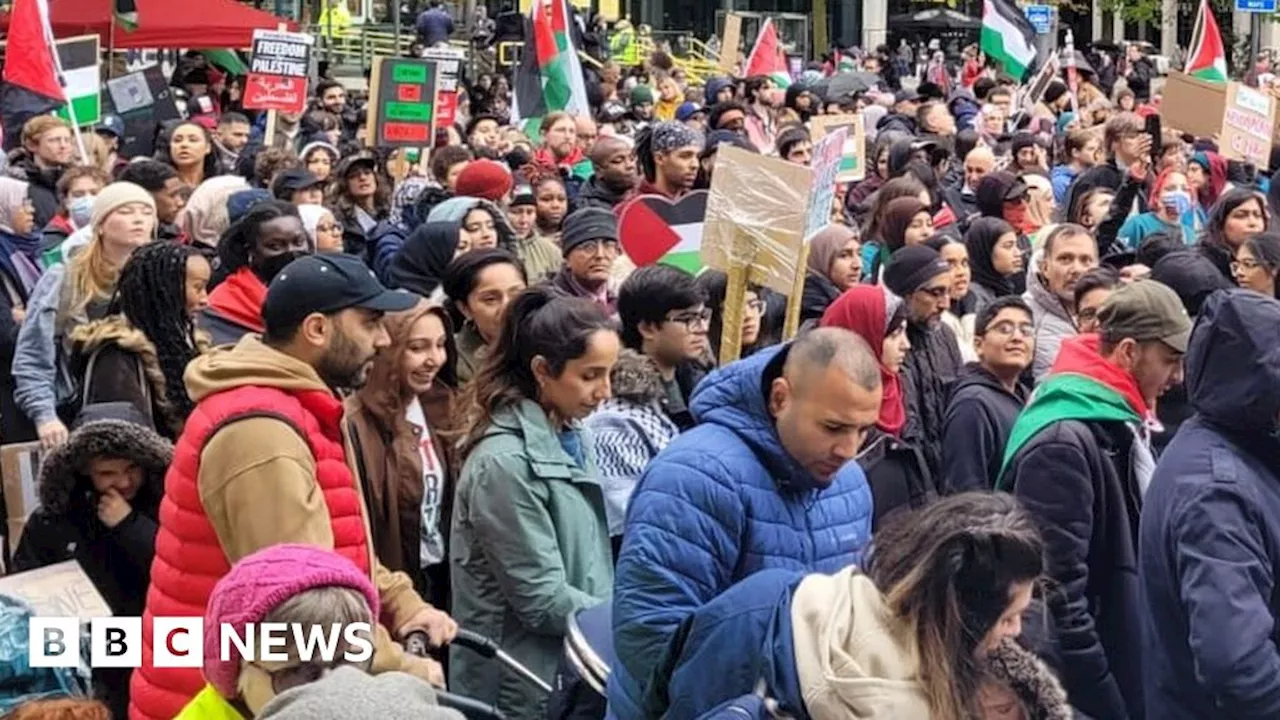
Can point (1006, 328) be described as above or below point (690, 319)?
below

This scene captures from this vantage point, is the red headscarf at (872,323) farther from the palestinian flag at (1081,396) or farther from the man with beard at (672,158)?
the man with beard at (672,158)

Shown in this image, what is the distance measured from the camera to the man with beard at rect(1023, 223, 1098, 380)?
7266 millimetres

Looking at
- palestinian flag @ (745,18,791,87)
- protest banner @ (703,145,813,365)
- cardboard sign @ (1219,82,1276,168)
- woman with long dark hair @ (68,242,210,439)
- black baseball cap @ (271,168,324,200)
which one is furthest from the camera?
palestinian flag @ (745,18,791,87)

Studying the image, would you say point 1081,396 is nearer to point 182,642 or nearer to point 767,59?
point 182,642

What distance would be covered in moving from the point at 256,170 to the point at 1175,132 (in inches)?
231

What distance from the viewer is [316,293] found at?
4.18 meters

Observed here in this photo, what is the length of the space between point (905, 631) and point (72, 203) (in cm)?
743

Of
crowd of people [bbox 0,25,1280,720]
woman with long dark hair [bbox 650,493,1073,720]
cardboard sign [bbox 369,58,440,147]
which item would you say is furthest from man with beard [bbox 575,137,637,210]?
woman with long dark hair [bbox 650,493,1073,720]

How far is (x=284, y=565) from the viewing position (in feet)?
10.7

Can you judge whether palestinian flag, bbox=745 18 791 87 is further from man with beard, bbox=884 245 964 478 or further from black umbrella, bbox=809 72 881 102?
man with beard, bbox=884 245 964 478

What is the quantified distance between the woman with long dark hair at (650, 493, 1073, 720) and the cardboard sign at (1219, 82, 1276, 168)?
28.8 feet

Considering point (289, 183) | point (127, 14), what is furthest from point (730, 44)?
point (289, 183)

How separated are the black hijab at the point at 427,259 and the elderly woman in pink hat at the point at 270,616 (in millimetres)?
4045

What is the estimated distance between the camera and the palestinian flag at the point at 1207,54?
1520 centimetres
